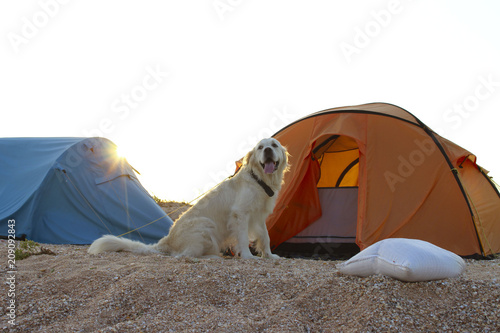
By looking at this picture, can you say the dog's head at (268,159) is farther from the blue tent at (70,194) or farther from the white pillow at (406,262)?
the blue tent at (70,194)

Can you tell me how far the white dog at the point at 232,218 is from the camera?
466 cm

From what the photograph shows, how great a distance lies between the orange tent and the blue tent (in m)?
2.45

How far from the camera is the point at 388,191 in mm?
4812

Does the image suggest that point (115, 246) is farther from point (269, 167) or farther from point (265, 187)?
point (269, 167)

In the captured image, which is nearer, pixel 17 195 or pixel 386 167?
pixel 386 167

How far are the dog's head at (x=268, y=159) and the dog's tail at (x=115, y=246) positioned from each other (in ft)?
5.22

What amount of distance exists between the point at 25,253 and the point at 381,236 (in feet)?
13.2

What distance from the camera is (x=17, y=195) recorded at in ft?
20.2

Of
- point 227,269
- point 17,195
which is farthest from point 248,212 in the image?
point 17,195

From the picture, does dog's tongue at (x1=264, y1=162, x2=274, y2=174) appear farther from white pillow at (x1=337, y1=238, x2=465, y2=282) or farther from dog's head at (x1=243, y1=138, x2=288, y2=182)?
white pillow at (x1=337, y1=238, x2=465, y2=282)

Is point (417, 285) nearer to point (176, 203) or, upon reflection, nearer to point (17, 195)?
point (17, 195)
